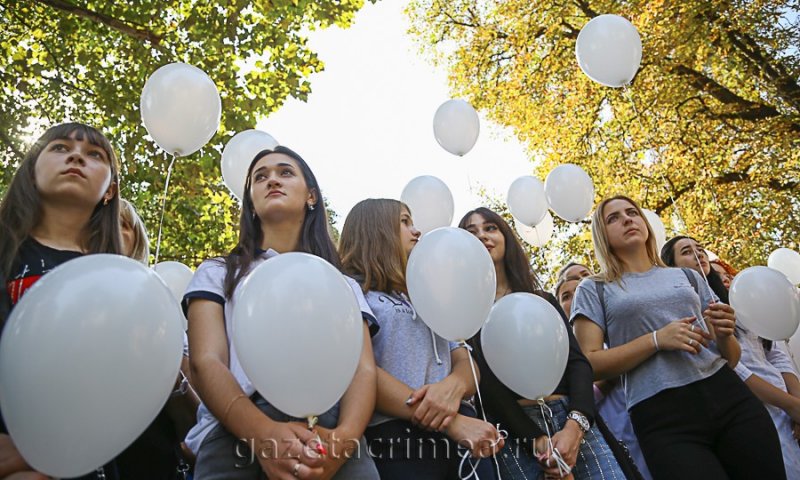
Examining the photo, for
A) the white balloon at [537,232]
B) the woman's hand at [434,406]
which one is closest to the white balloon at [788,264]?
the white balloon at [537,232]

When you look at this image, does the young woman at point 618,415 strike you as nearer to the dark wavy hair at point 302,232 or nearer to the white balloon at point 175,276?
the dark wavy hair at point 302,232

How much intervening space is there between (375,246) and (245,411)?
106cm

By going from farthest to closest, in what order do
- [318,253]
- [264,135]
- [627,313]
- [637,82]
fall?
[637,82]
[264,135]
[627,313]
[318,253]

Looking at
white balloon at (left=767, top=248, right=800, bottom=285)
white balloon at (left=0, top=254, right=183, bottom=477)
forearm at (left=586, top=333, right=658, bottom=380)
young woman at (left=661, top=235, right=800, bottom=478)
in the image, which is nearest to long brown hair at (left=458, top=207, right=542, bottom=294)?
forearm at (left=586, top=333, right=658, bottom=380)

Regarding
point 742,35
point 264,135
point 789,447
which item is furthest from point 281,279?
point 742,35

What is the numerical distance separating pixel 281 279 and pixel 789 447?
2.91 m

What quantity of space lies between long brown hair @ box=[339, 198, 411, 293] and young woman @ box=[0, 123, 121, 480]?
0.95m

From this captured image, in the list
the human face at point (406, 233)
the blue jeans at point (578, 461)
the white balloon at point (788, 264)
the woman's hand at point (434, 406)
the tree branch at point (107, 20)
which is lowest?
the blue jeans at point (578, 461)

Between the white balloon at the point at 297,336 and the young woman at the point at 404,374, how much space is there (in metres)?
0.48

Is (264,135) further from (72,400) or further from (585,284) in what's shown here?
(72,400)

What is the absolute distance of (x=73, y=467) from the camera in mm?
1166

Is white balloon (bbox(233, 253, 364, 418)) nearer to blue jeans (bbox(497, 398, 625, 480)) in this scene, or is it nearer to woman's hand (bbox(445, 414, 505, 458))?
woman's hand (bbox(445, 414, 505, 458))

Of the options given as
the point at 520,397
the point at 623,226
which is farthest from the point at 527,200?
the point at 520,397

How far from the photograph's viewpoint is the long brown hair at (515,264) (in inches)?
112
